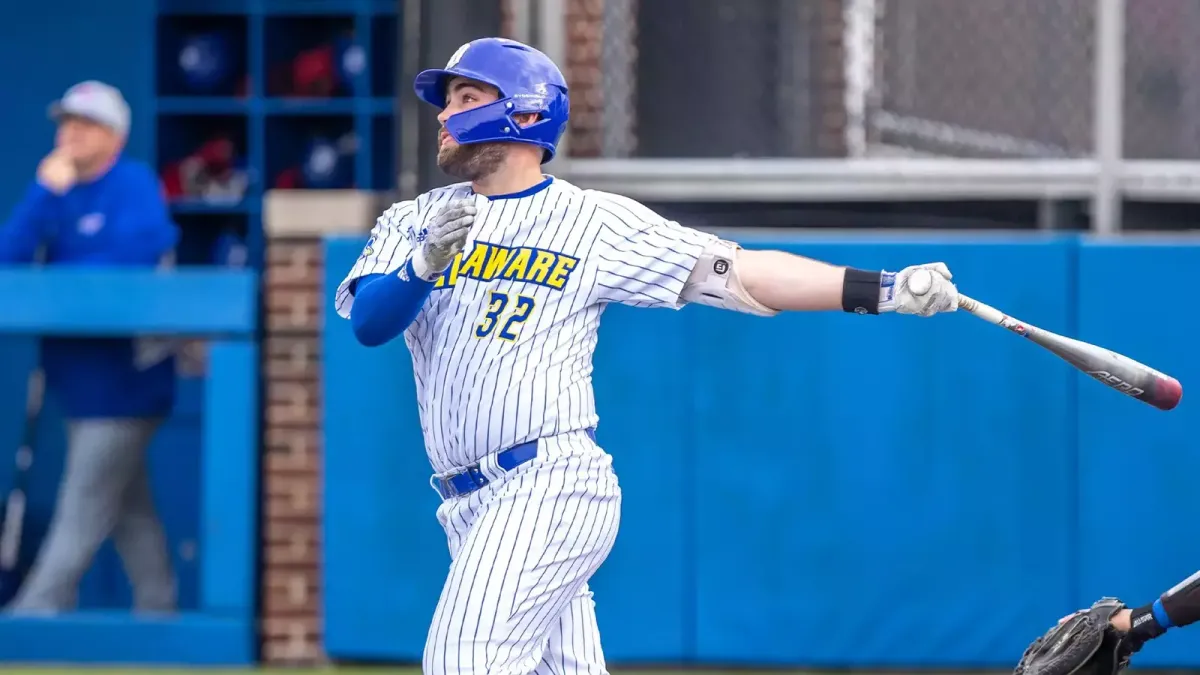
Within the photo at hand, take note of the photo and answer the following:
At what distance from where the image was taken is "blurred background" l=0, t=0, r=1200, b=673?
6.26 meters

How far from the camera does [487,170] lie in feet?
13.3

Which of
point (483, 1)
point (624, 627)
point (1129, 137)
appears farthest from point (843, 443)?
point (483, 1)

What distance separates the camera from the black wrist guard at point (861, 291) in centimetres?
383

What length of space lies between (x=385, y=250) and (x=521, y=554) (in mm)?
728

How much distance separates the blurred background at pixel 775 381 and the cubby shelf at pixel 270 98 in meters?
2.25

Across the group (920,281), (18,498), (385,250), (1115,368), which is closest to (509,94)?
(385,250)

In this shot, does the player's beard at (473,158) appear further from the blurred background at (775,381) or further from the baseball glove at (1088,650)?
the blurred background at (775,381)

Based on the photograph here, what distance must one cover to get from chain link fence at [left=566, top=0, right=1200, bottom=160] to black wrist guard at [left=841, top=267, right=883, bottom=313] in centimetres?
303

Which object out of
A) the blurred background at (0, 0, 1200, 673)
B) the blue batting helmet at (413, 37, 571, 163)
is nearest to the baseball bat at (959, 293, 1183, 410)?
the blue batting helmet at (413, 37, 571, 163)

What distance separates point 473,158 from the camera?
4012 mm

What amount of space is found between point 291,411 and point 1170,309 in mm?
3035

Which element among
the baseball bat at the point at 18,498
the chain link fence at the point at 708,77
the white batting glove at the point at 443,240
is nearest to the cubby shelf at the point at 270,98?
the chain link fence at the point at 708,77

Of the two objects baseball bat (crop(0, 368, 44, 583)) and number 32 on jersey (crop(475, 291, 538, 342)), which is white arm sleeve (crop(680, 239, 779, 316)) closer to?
number 32 on jersey (crop(475, 291, 538, 342))

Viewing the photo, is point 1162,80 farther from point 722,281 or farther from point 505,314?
point 505,314
